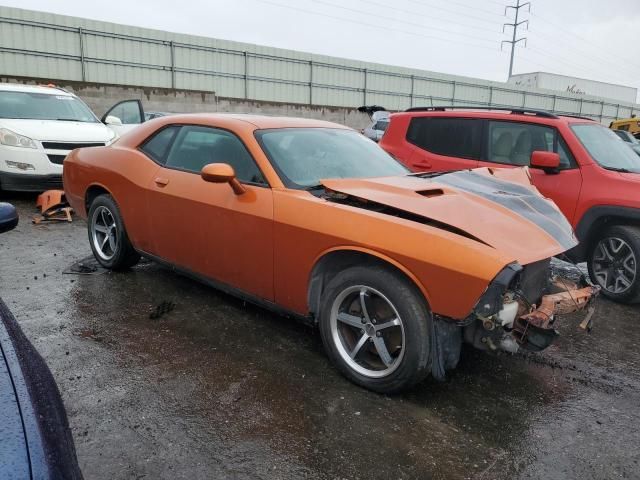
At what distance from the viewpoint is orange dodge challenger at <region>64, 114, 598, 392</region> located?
2.68m

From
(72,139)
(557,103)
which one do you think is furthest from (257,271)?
(557,103)

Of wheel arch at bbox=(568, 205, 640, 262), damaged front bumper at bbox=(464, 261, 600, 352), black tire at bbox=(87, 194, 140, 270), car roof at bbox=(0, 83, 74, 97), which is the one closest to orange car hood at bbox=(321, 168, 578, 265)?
damaged front bumper at bbox=(464, 261, 600, 352)

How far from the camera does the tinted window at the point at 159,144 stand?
4.28 m

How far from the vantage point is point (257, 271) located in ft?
11.3

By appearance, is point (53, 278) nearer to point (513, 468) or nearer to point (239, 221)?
point (239, 221)

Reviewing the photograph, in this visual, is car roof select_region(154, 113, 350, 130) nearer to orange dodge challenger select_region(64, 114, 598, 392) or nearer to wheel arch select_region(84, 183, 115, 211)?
orange dodge challenger select_region(64, 114, 598, 392)

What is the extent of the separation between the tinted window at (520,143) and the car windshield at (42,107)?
678 centimetres

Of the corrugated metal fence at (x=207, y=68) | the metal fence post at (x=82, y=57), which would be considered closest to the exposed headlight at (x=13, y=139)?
the corrugated metal fence at (x=207, y=68)

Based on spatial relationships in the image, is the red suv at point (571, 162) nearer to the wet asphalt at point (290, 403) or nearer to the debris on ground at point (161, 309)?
the wet asphalt at point (290, 403)

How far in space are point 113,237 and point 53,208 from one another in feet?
9.26

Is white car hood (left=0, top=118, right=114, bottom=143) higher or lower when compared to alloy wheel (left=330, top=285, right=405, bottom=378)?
higher

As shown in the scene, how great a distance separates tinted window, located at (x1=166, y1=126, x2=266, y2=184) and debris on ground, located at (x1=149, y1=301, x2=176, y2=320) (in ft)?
3.65

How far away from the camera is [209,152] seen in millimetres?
3912

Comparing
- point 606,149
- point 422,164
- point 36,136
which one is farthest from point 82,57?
point 606,149
